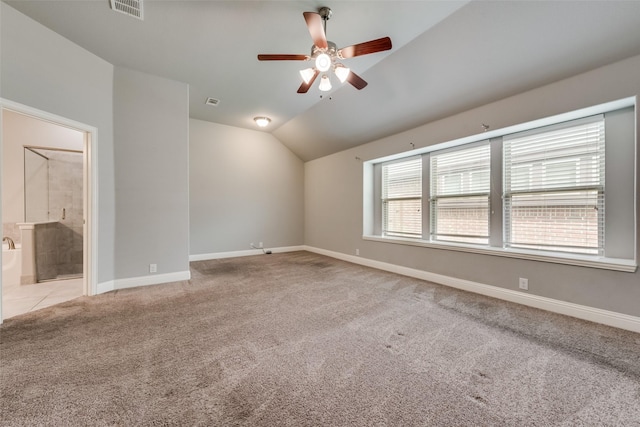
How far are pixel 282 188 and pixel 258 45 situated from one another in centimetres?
414

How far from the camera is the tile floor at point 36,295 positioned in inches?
115

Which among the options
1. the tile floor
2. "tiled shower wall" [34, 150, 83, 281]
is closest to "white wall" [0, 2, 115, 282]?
the tile floor

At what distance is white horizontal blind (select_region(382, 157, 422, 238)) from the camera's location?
182 inches

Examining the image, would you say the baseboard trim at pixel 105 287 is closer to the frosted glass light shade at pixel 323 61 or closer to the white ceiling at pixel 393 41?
the white ceiling at pixel 393 41

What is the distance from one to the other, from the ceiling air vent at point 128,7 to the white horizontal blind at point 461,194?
429cm

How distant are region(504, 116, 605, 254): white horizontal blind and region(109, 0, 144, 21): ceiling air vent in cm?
453

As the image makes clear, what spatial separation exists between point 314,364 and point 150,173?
3.68m

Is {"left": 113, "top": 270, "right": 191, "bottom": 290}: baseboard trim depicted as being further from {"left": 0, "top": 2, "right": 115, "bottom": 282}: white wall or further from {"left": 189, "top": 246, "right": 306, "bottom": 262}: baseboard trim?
{"left": 189, "top": 246, "right": 306, "bottom": 262}: baseboard trim

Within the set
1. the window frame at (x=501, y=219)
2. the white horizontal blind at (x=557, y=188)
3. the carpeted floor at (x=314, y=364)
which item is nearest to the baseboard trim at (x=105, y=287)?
the carpeted floor at (x=314, y=364)

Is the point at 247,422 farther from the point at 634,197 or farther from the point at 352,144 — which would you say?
the point at 352,144

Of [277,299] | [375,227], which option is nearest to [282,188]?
[375,227]

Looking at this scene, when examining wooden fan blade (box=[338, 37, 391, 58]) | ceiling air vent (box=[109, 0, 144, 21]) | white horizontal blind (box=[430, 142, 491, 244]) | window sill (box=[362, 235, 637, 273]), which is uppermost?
ceiling air vent (box=[109, 0, 144, 21])

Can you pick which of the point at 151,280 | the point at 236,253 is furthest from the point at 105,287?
the point at 236,253

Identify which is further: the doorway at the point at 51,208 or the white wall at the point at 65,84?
the doorway at the point at 51,208
